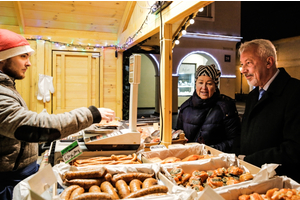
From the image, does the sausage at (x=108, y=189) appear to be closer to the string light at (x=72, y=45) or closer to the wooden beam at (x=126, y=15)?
the wooden beam at (x=126, y=15)

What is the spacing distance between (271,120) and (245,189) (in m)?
0.76

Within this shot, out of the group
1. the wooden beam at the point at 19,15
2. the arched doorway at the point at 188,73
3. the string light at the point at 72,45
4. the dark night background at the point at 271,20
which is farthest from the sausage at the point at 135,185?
the dark night background at the point at 271,20

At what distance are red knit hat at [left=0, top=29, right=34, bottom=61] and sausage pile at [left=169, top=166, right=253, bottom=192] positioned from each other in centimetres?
137

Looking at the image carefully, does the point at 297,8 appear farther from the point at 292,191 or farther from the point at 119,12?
the point at 292,191

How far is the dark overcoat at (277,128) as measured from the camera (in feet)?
5.50

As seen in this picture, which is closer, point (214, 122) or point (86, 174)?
point (86, 174)

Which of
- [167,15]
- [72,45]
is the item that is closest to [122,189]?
[167,15]

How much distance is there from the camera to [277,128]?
1.82 meters

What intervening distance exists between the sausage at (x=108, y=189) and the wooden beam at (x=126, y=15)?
339cm

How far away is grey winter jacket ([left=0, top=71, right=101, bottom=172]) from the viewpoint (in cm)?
132

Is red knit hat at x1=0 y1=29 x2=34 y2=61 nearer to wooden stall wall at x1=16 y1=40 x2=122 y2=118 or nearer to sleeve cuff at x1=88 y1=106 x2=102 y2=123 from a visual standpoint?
sleeve cuff at x1=88 y1=106 x2=102 y2=123

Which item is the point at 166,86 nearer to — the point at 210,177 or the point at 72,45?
the point at 210,177

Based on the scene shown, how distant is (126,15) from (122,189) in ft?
12.8

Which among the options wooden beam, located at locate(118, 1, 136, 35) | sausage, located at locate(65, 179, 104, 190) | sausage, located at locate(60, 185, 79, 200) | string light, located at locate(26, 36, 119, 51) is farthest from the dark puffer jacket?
string light, located at locate(26, 36, 119, 51)
